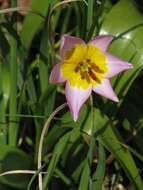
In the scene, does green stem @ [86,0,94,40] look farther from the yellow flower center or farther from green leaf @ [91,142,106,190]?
green leaf @ [91,142,106,190]

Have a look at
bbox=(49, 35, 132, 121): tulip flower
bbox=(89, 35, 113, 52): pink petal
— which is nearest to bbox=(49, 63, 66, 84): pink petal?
bbox=(49, 35, 132, 121): tulip flower

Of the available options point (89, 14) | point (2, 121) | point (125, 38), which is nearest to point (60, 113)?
point (2, 121)

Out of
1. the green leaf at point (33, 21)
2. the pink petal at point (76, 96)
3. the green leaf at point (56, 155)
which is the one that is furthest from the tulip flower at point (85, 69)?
the green leaf at point (33, 21)

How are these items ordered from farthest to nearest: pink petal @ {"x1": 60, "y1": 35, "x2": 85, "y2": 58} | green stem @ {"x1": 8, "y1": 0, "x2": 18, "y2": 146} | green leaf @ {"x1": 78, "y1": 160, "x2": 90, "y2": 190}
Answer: green stem @ {"x1": 8, "y1": 0, "x2": 18, "y2": 146}
green leaf @ {"x1": 78, "y1": 160, "x2": 90, "y2": 190}
pink petal @ {"x1": 60, "y1": 35, "x2": 85, "y2": 58}

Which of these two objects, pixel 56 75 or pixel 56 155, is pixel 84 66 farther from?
pixel 56 155

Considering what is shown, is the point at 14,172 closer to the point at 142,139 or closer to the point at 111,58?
the point at 111,58

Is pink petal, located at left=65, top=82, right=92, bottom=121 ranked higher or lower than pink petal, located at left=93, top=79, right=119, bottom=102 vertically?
lower

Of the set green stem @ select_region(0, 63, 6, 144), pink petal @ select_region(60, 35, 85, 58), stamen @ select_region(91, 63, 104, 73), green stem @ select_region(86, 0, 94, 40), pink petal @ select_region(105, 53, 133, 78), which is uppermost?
green stem @ select_region(86, 0, 94, 40)
